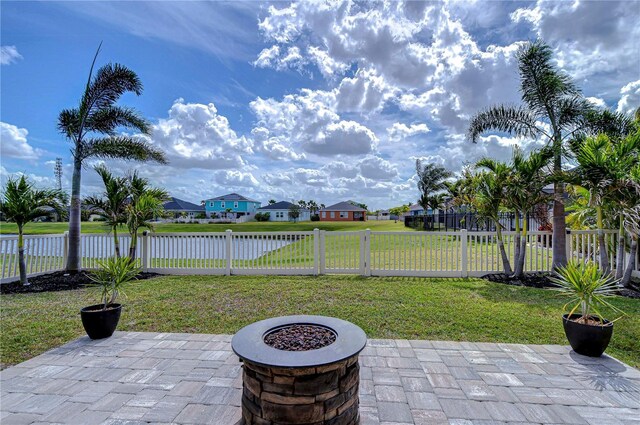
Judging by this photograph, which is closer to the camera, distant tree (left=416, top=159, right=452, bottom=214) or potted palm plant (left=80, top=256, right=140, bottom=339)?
potted palm plant (left=80, top=256, right=140, bottom=339)

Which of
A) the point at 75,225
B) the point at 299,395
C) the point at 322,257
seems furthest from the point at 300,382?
the point at 75,225

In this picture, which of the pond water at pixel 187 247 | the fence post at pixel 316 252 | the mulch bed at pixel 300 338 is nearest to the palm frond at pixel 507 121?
the fence post at pixel 316 252

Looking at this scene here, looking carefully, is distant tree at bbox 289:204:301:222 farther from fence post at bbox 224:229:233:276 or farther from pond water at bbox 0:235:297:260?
fence post at bbox 224:229:233:276

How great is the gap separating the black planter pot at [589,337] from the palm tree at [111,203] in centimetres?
874

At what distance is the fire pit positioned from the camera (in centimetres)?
180

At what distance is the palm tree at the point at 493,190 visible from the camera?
6809 millimetres

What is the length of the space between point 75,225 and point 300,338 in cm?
828

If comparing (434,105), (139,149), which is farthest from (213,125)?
(434,105)

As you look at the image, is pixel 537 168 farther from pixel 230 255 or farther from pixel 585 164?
pixel 230 255

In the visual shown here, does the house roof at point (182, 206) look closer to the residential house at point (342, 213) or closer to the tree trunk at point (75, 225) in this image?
the residential house at point (342, 213)

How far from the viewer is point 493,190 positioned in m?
6.89

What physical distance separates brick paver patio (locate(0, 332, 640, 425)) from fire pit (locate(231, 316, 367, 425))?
44 cm

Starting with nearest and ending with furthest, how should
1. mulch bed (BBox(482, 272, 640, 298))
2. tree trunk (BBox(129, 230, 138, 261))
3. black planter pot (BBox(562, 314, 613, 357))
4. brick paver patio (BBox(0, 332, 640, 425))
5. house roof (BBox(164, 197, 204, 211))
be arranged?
brick paver patio (BBox(0, 332, 640, 425)) < black planter pot (BBox(562, 314, 613, 357)) < mulch bed (BBox(482, 272, 640, 298)) < tree trunk (BBox(129, 230, 138, 261)) < house roof (BBox(164, 197, 204, 211))

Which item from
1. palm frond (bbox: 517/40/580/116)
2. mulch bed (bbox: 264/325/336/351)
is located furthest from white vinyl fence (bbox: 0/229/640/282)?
mulch bed (bbox: 264/325/336/351)
